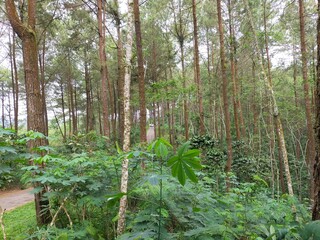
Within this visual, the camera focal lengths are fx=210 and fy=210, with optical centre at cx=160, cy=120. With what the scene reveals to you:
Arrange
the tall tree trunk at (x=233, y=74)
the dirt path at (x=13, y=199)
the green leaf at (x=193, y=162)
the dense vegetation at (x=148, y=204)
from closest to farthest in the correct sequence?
the green leaf at (x=193, y=162) → the dense vegetation at (x=148, y=204) → the dirt path at (x=13, y=199) → the tall tree trunk at (x=233, y=74)

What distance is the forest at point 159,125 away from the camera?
7.16 ft

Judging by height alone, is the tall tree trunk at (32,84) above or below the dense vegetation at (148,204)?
above

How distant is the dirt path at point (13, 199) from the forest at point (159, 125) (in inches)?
24.2

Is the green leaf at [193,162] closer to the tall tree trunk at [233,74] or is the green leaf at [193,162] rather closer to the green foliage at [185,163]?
the green foliage at [185,163]

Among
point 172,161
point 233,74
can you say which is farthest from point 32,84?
point 233,74

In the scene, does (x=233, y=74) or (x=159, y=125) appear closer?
(x=233, y=74)

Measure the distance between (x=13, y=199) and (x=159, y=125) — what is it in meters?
9.24

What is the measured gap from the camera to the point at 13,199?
8.87 metres

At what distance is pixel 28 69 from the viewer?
390cm

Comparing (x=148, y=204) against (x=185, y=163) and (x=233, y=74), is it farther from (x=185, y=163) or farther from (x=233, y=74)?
(x=233, y=74)

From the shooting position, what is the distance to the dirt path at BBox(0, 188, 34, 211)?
7.88 m

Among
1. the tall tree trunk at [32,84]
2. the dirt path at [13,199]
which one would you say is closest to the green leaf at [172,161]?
the tall tree trunk at [32,84]

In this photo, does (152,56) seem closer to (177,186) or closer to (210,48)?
(210,48)

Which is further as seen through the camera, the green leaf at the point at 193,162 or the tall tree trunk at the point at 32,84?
the tall tree trunk at the point at 32,84
